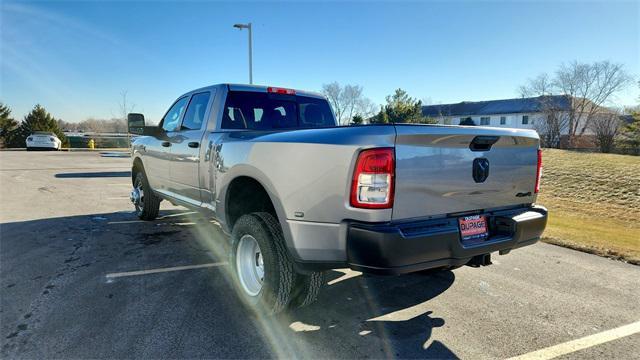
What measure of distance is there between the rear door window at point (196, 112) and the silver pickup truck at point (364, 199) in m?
0.64

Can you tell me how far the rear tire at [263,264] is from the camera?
286 centimetres

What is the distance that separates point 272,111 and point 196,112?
A: 37.9 inches

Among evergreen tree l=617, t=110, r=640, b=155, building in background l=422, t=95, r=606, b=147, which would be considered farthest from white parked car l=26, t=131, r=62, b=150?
evergreen tree l=617, t=110, r=640, b=155

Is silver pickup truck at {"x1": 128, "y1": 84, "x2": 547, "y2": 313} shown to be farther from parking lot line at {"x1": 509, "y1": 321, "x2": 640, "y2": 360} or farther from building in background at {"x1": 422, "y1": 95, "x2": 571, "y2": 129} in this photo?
building in background at {"x1": 422, "y1": 95, "x2": 571, "y2": 129}

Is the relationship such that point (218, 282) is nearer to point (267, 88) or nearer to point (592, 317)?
point (267, 88)

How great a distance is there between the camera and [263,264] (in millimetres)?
2977

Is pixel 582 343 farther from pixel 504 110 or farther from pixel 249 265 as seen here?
pixel 504 110

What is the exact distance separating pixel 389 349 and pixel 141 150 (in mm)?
5085

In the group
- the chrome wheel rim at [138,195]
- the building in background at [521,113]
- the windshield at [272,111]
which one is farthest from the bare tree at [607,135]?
the chrome wheel rim at [138,195]

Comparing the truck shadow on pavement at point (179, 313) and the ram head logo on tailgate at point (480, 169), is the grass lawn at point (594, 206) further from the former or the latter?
the ram head logo on tailgate at point (480, 169)

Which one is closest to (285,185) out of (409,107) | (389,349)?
(389,349)

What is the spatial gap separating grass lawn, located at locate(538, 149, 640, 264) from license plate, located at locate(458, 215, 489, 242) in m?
3.33

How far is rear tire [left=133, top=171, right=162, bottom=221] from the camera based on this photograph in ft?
20.0

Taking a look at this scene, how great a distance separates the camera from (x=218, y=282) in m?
3.85
